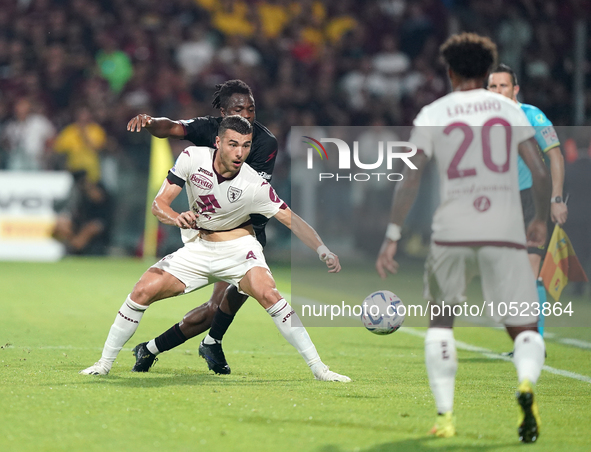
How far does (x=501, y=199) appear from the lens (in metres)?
4.41

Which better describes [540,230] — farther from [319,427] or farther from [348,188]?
[348,188]

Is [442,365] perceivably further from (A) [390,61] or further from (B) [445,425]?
(A) [390,61]

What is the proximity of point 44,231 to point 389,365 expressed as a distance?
987 centimetres

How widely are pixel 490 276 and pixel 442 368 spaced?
1.68 feet

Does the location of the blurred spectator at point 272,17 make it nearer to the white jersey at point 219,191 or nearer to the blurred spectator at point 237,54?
the blurred spectator at point 237,54

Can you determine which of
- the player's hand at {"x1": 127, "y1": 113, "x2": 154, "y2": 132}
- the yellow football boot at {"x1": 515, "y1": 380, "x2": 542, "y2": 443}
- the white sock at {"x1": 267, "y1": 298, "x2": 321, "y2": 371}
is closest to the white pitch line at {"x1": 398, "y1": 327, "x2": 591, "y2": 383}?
the white sock at {"x1": 267, "y1": 298, "x2": 321, "y2": 371}

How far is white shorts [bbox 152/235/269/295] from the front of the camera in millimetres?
6215

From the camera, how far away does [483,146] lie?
4.40 m

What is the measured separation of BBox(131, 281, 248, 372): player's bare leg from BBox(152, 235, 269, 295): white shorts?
491mm

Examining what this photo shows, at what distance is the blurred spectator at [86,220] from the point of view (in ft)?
51.5

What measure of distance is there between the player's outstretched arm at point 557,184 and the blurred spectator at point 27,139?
10784 mm

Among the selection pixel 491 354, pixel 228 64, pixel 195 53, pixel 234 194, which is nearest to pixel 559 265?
pixel 491 354

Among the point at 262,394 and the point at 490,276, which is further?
the point at 262,394

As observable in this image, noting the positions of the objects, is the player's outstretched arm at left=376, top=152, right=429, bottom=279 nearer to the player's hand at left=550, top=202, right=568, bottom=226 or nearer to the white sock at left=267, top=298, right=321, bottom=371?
the white sock at left=267, top=298, right=321, bottom=371
